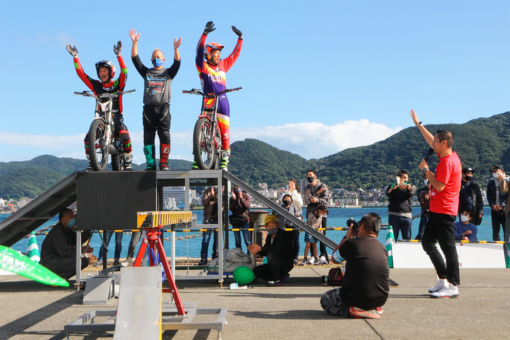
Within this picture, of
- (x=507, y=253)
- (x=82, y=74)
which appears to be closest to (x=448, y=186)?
(x=507, y=253)

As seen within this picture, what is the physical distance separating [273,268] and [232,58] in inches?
162

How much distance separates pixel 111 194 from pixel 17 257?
21.4 feet

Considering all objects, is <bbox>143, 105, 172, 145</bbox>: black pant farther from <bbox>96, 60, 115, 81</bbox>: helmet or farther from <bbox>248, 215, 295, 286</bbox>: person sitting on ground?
<bbox>248, 215, 295, 286</bbox>: person sitting on ground

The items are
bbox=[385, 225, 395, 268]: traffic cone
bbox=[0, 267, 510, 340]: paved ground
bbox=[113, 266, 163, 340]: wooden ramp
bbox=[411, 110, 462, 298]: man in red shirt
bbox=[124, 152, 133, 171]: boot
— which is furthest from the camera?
bbox=[385, 225, 395, 268]: traffic cone

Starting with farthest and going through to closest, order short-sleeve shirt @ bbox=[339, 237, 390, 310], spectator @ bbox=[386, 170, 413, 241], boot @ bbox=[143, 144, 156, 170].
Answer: spectator @ bbox=[386, 170, 413, 241]
boot @ bbox=[143, 144, 156, 170]
short-sleeve shirt @ bbox=[339, 237, 390, 310]

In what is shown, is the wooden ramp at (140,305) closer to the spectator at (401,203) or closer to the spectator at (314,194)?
the spectator at (314,194)

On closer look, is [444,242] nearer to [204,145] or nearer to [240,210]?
[204,145]

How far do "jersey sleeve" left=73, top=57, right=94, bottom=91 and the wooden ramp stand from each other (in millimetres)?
5801

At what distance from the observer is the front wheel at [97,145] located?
8.48m

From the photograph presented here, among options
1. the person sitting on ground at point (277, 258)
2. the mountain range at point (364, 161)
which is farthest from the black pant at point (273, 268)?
the mountain range at point (364, 161)

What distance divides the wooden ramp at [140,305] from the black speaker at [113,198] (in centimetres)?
389

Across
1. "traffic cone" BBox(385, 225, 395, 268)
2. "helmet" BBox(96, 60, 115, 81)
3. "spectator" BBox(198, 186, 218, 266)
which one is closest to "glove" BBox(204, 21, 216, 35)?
"helmet" BBox(96, 60, 115, 81)

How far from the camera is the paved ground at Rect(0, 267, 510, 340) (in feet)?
18.1

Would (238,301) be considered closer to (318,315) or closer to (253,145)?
(318,315)
